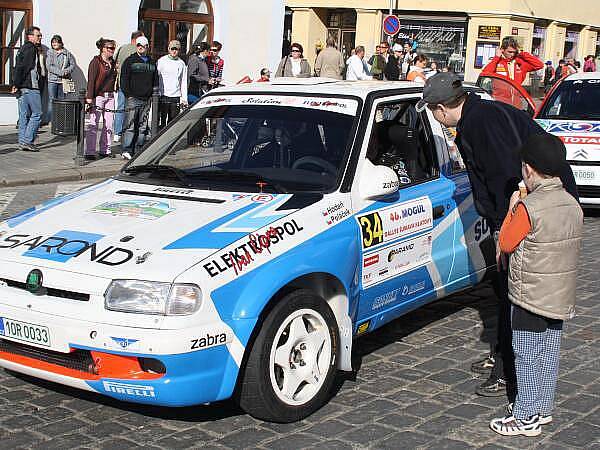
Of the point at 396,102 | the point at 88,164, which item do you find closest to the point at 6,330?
the point at 396,102

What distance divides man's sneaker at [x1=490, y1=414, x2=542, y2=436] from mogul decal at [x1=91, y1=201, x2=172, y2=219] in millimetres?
2075

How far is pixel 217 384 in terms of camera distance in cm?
438

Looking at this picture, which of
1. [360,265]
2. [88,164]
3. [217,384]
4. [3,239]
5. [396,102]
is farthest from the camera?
[88,164]

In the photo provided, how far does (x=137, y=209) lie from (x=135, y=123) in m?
10.3

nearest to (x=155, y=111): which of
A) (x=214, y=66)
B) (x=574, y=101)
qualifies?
(x=214, y=66)

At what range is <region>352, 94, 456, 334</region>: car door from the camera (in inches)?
210

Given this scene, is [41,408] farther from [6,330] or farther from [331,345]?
[331,345]

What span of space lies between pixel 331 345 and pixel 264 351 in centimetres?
57

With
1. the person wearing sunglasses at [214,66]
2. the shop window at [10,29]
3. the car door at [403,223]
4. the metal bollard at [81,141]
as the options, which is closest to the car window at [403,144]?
the car door at [403,223]

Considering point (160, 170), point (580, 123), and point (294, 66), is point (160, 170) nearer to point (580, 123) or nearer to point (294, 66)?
point (580, 123)

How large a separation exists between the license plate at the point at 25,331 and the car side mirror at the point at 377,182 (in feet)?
6.30

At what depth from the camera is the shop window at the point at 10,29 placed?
1802 cm

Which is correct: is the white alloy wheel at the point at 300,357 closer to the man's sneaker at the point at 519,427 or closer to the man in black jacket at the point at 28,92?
the man's sneaker at the point at 519,427

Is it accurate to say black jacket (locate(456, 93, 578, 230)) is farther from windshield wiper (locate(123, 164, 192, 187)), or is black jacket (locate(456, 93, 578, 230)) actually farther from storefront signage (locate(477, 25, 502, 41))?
storefront signage (locate(477, 25, 502, 41))
